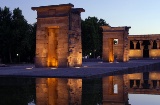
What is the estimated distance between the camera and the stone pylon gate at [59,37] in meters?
24.5

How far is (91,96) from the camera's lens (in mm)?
9273

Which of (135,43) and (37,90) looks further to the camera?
(135,43)

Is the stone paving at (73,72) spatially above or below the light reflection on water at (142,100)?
above

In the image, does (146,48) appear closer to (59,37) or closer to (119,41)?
(119,41)

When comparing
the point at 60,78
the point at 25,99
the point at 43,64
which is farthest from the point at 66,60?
the point at 25,99

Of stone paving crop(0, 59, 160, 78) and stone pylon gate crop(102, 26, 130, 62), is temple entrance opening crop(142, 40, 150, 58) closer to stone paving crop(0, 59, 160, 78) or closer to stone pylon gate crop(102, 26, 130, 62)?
stone pylon gate crop(102, 26, 130, 62)

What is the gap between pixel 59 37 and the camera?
24.8 metres

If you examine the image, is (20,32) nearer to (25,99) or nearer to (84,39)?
(84,39)

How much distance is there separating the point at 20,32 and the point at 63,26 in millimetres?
19152

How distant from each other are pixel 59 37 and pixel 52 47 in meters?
1.96

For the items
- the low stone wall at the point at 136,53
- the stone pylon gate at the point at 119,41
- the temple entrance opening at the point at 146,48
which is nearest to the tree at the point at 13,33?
the stone pylon gate at the point at 119,41

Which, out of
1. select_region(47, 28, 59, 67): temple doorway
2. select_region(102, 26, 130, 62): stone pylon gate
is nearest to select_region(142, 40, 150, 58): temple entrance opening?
select_region(102, 26, 130, 62): stone pylon gate

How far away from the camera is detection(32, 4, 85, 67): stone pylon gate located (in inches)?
966

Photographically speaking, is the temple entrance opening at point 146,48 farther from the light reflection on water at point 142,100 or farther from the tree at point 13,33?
the light reflection on water at point 142,100
